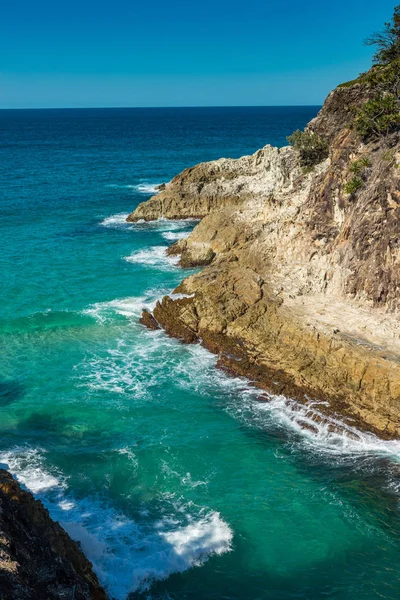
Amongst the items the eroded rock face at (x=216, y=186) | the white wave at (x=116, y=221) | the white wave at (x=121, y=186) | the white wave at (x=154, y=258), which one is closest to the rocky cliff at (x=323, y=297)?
the white wave at (x=154, y=258)

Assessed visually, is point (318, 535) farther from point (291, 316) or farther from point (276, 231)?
point (276, 231)

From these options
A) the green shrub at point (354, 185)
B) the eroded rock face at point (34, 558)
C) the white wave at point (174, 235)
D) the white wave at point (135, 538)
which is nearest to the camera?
the eroded rock face at point (34, 558)

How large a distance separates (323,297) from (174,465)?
533 inches

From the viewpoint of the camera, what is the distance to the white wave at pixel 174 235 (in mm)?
54406

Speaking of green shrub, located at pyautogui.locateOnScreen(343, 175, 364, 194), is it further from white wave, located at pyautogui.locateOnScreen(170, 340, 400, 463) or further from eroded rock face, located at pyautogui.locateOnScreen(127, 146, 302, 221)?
eroded rock face, located at pyautogui.locateOnScreen(127, 146, 302, 221)

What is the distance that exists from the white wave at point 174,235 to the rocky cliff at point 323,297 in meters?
13.6

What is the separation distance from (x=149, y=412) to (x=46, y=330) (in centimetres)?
1123

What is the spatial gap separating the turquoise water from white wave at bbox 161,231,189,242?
1418 cm

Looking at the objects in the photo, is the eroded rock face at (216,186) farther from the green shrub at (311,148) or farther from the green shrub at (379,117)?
the green shrub at (379,117)

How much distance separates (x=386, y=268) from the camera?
28547mm

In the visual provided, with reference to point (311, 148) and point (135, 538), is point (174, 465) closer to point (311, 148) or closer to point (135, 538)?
point (135, 538)

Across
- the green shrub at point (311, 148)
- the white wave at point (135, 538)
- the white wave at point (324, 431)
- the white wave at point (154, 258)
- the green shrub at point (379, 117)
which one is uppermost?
the green shrub at point (379, 117)

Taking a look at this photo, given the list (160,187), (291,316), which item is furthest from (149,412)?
(160,187)

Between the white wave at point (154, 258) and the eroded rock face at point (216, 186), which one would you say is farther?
the eroded rock face at point (216, 186)
